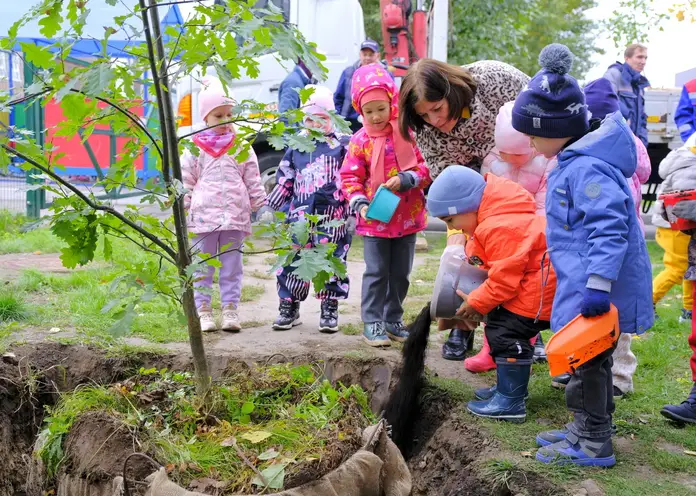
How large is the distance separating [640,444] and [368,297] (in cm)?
184

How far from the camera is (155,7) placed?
2455 millimetres

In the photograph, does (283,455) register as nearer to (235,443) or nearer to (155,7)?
(235,443)

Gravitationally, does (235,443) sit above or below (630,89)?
below

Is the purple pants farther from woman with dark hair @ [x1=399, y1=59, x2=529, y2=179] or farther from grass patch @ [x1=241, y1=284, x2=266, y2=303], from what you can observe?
woman with dark hair @ [x1=399, y1=59, x2=529, y2=179]

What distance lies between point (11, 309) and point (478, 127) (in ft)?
10.4

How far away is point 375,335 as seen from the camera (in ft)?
14.5

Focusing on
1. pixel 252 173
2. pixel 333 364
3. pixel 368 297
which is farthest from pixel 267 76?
pixel 333 364

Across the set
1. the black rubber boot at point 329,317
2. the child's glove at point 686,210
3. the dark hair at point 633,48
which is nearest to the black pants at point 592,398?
the child's glove at point 686,210

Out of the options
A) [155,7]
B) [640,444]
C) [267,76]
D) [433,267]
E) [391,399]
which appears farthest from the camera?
[267,76]

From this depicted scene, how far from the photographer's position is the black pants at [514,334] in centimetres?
335

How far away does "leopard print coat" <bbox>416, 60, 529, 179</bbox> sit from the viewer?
3893mm

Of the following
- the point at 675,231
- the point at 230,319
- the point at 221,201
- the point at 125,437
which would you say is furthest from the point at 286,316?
the point at 675,231

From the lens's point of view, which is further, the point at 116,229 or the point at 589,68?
the point at 589,68

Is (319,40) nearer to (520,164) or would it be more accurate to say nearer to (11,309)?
(11,309)
